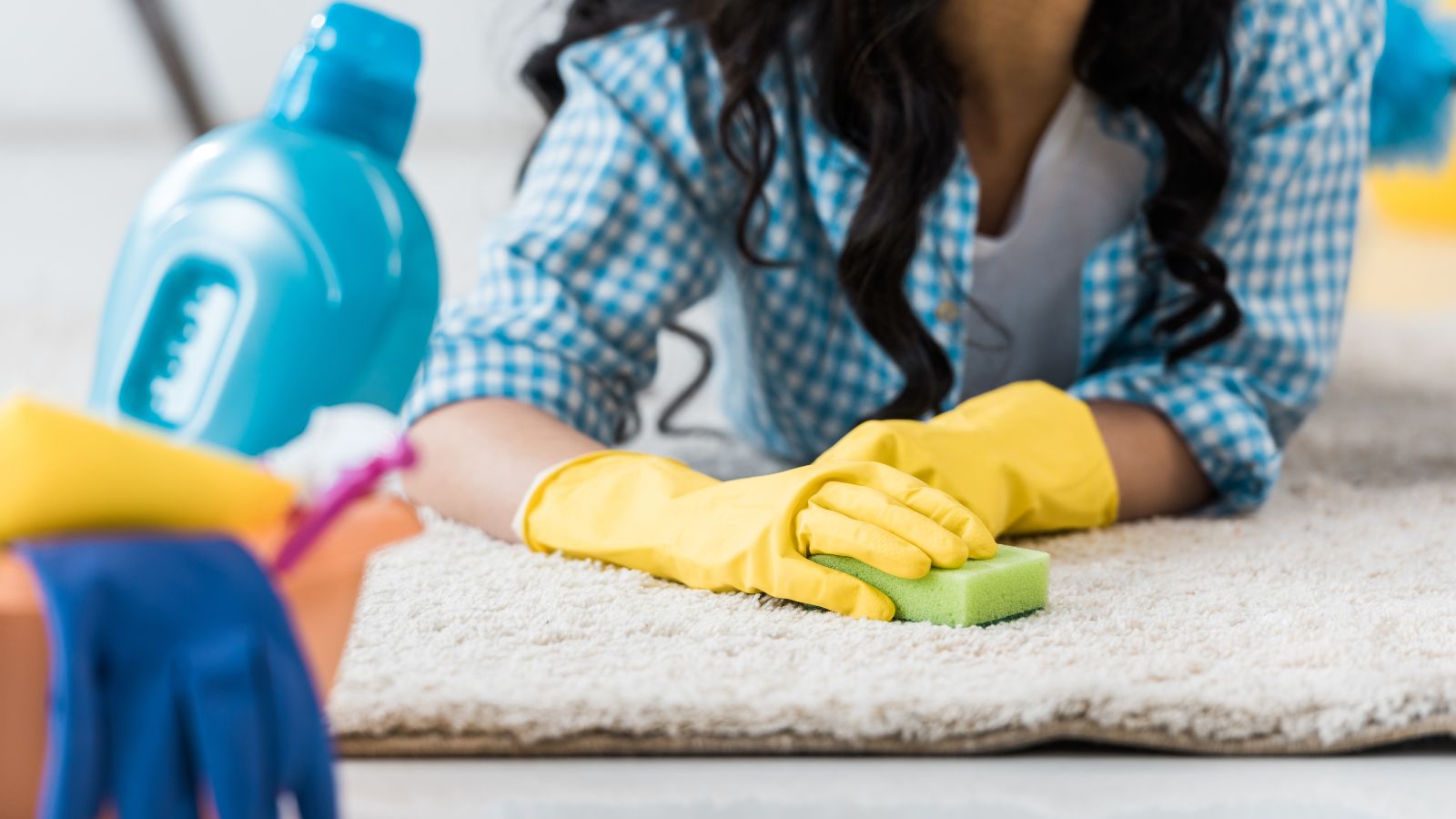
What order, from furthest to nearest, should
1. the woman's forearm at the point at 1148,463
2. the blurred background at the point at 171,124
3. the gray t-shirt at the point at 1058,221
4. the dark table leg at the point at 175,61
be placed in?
the dark table leg at the point at 175,61 → the blurred background at the point at 171,124 → the gray t-shirt at the point at 1058,221 → the woman's forearm at the point at 1148,463

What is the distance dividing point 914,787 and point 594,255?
0.53m

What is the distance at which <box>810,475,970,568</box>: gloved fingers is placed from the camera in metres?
0.62

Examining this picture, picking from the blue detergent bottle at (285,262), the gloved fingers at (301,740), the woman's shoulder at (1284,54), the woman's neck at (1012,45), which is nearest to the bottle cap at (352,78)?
the blue detergent bottle at (285,262)

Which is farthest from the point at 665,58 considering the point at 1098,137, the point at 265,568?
the point at 265,568

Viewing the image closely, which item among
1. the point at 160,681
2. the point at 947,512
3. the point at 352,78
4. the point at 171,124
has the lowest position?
the point at 171,124

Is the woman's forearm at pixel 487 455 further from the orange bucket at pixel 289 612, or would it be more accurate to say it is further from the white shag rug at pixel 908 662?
the orange bucket at pixel 289 612

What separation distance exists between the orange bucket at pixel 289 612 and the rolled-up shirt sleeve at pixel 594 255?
1.57 ft

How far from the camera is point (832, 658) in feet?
1.86

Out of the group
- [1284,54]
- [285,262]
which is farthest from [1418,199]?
[285,262]

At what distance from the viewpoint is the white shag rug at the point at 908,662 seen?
0.51 metres

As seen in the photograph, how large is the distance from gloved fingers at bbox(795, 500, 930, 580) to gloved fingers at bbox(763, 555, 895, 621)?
0.4 inches

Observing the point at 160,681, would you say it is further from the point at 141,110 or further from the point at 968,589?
the point at 141,110

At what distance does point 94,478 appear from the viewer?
335 mm

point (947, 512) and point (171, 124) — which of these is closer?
point (947, 512)
